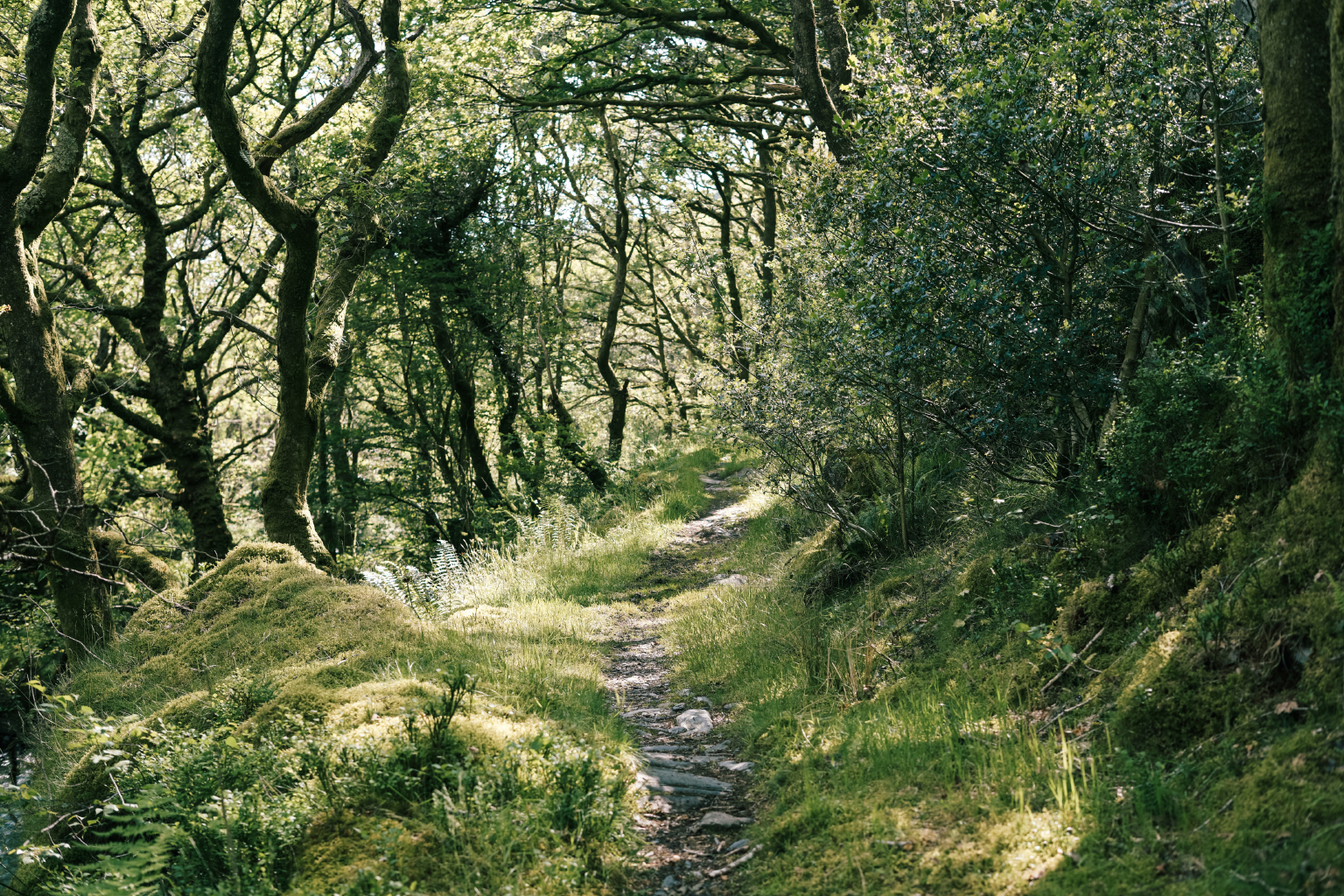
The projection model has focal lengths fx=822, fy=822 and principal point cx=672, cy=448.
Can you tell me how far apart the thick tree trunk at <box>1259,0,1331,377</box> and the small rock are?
12.0 feet

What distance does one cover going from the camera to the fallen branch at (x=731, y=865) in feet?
13.3

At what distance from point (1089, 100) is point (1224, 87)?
1051 mm

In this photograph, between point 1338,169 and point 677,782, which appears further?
point 677,782

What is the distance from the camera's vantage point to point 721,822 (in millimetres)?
4543

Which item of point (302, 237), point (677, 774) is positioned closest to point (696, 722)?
point (677, 774)

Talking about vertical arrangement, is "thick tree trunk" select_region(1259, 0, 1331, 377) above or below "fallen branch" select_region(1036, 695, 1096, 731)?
above

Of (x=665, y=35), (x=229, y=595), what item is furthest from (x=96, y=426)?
(x=665, y=35)

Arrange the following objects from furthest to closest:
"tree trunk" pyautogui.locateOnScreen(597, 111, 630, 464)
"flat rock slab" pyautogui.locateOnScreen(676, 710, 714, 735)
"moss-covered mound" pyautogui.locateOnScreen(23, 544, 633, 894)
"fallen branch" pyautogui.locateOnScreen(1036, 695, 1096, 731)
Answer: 1. "tree trunk" pyautogui.locateOnScreen(597, 111, 630, 464)
2. "flat rock slab" pyautogui.locateOnScreen(676, 710, 714, 735)
3. "fallen branch" pyautogui.locateOnScreen(1036, 695, 1096, 731)
4. "moss-covered mound" pyautogui.locateOnScreen(23, 544, 633, 894)

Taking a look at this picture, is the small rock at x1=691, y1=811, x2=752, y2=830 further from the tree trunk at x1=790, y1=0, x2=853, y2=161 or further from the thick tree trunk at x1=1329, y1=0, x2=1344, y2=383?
the tree trunk at x1=790, y1=0, x2=853, y2=161

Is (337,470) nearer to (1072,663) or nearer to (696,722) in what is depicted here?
(696,722)

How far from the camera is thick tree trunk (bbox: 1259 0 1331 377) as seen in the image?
408 cm

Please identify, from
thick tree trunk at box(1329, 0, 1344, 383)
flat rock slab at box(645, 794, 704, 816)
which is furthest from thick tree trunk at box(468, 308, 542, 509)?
thick tree trunk at box(1329, 0, 1344, 383)

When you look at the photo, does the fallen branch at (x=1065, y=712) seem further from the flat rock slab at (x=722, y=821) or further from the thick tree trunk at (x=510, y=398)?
the thick tree trunk at (x=510, y=398)

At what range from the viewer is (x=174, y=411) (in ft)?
45.7
